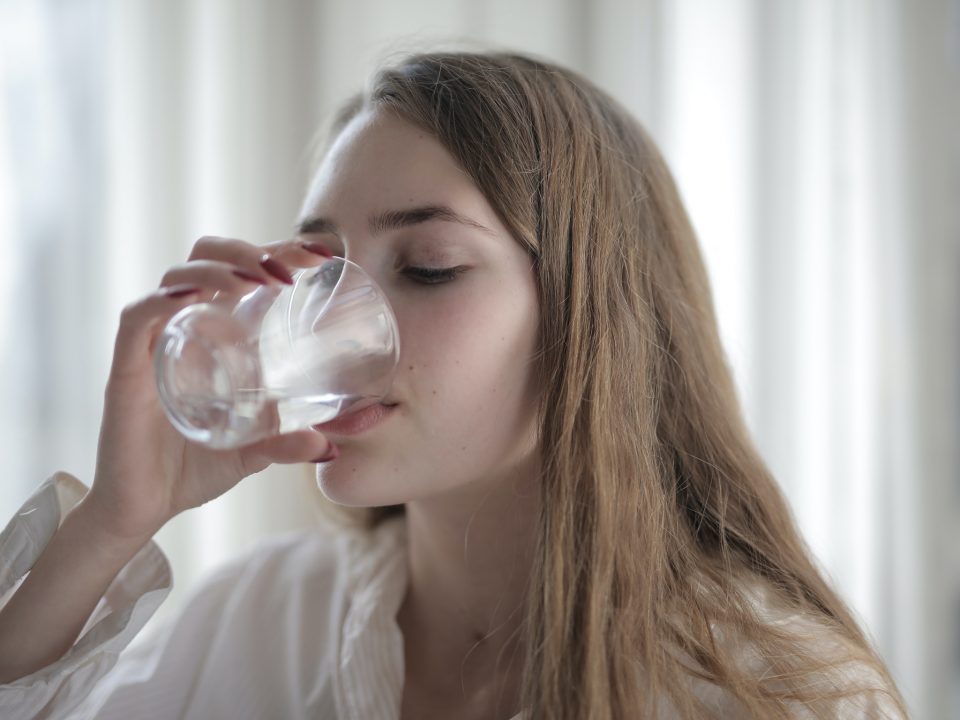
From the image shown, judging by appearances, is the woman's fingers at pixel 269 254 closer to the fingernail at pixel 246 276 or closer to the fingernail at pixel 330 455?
the fingernail at pixel 246 276

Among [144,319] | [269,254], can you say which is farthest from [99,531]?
[269,254]

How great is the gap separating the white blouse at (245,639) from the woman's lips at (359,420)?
31 centimetres

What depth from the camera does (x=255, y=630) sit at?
1175 millimetres

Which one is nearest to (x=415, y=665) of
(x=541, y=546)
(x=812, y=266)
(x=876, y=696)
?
(x=541, y=546)

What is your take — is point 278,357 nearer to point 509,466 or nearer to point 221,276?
point 221,276

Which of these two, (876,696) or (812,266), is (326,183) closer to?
(876,696)

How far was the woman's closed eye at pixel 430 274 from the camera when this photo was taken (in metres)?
0.86

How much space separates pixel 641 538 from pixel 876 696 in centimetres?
28

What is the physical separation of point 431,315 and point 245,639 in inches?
23.6

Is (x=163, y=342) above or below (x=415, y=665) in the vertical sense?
above

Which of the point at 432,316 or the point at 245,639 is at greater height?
the point at 432,316

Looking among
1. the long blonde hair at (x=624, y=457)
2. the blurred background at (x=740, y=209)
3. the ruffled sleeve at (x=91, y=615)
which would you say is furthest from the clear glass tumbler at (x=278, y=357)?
the blurred background at (x=740, y=209)

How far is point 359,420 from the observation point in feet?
2.75

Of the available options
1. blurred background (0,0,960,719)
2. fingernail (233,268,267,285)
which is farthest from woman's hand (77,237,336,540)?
blurred background (0,0,960,719)
